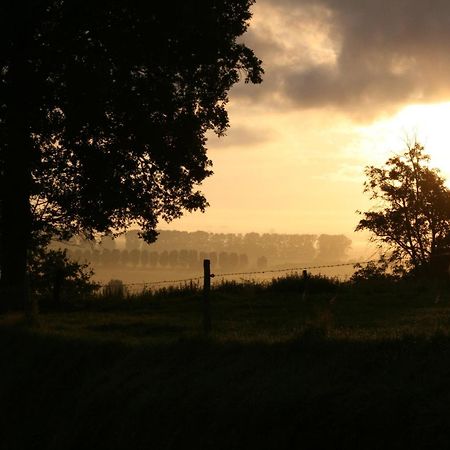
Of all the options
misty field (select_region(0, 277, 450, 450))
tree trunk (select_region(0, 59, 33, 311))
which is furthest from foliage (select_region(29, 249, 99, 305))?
misty field (select_region(0, 277, 450, 450))

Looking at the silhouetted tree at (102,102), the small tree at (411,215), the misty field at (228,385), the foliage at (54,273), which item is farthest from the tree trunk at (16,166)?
the small tree at (411,215)

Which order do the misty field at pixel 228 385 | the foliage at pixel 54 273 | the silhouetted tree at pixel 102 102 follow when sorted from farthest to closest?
the foliage at pixel 54 273 < the silhouetted tree at pixel 102 102 < the misty field at pixel 228 385

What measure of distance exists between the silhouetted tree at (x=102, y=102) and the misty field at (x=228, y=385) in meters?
6.67

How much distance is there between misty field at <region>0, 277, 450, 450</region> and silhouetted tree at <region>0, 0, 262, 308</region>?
6.67 metres

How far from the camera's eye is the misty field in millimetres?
8047

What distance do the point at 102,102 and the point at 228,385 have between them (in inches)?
524

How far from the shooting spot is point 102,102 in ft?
67.5

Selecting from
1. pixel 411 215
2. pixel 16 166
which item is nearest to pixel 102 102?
pixel 16 166

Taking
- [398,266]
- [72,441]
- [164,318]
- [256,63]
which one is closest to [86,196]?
[164,318]

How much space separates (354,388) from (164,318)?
36.4 ft

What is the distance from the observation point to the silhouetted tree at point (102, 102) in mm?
20766

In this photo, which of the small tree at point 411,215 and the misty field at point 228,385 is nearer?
the misty field at point 228,385

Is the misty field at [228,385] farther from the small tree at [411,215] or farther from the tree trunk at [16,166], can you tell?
the small tree at [411,215]

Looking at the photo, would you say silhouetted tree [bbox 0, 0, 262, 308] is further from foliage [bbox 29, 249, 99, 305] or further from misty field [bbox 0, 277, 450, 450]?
foliage [bbox 29, 249, 99, 305]
